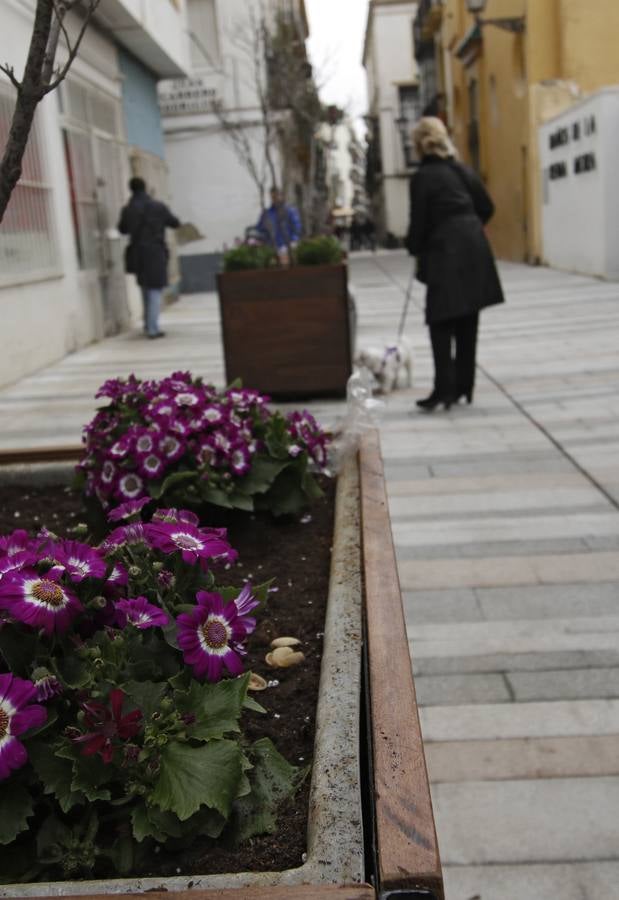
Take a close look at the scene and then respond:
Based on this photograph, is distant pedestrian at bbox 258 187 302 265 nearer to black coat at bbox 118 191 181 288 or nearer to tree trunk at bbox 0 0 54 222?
Answer: black coat at bbox 118 191 181 288

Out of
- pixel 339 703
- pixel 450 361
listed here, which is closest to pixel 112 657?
pixel 339 703

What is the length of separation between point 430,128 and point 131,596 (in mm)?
5605

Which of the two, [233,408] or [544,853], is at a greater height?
[233,408]

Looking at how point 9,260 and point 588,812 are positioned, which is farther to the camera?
point 9,260

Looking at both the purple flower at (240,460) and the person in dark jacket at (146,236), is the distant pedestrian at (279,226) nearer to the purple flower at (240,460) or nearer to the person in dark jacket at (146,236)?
the person in dark jacket at (146,236)

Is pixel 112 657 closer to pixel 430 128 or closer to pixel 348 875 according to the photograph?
pixel 348 875

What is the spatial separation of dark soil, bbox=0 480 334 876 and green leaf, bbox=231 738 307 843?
14 mm

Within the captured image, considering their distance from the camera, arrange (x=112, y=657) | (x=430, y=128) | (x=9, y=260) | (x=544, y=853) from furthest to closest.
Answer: (x=9, y=260), (x=430, y=128), (x=544, y=853), (x=112, y=657)

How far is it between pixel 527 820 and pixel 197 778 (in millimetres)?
1205

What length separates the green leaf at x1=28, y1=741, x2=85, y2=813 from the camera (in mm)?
1406

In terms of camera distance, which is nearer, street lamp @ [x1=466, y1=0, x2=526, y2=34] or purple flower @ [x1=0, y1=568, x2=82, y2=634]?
purple flower @ [x1=0, y1=568, x2=82, y2=634]

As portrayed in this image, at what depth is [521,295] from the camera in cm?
1536

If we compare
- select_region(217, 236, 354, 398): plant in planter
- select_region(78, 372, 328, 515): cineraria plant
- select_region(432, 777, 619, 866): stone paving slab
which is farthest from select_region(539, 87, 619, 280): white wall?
select_region(432, 777, 619, 866): stone paving slab

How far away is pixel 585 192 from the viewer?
17750 millimetres
